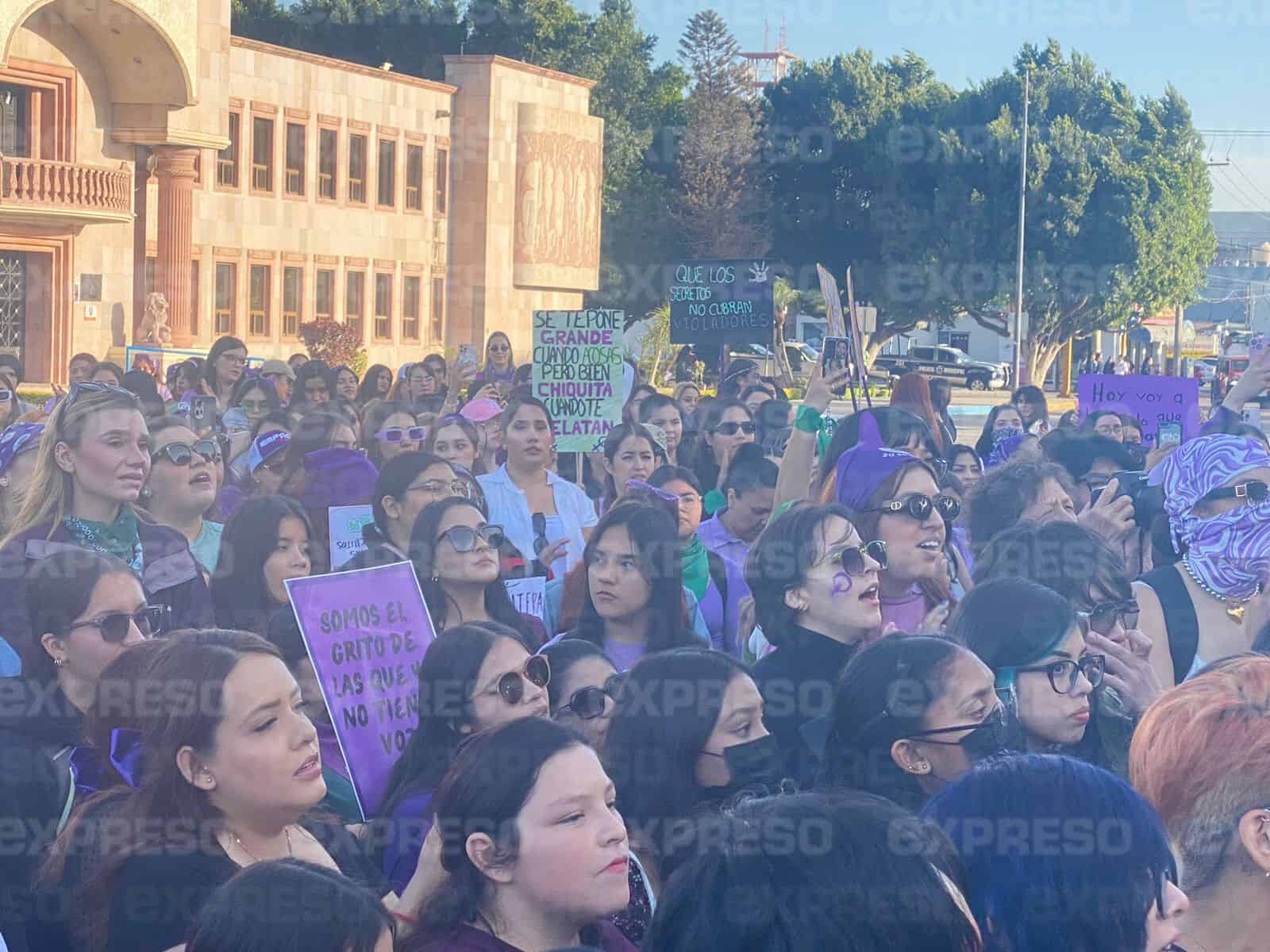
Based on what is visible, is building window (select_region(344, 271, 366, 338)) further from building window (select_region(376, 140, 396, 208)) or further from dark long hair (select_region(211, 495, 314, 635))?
dark long hair (select_region(211, 495, 314, 635))

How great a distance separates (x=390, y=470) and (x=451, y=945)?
3448 mm

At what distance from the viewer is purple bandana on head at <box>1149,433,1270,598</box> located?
497 cm

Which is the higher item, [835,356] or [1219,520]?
[835,356]

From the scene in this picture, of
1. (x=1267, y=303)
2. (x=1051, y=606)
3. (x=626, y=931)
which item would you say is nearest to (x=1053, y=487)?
(x=1051, y=606)

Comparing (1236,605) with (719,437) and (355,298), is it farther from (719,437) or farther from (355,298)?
(355,298)

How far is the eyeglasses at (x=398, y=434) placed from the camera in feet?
27.9

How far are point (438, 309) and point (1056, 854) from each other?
39.5m

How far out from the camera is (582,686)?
450cm

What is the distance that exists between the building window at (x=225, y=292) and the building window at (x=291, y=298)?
1719mm

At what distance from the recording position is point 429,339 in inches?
1624

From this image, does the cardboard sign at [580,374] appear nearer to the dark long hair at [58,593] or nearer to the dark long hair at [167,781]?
the dark long hair at [58,593]

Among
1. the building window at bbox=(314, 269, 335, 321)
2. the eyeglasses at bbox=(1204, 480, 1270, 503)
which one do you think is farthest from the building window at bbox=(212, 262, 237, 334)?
the eyeglasses at bbox=(1204, 480, 1270, 503)

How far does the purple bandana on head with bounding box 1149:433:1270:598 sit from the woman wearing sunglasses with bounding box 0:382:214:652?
3020 mm

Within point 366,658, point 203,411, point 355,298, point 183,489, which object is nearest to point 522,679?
point 366,658
